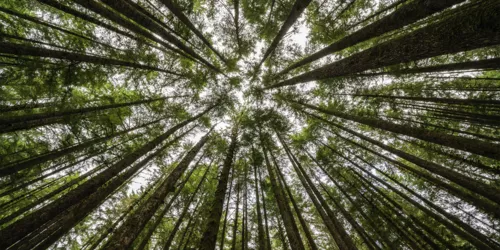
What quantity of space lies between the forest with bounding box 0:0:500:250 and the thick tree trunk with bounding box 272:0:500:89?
2 cm

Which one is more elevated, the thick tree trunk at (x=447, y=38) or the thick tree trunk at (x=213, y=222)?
the thick tree trunk at (x=447, y=38)

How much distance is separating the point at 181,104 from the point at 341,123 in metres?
8.63

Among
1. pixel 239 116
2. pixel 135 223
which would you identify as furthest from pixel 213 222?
pixel 239 116

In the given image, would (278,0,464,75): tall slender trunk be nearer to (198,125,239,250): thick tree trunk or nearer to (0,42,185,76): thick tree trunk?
(198,125,239,250): thick tree trunk

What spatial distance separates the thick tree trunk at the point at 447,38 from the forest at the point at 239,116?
0.08 ft

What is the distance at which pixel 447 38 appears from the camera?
2.84 m

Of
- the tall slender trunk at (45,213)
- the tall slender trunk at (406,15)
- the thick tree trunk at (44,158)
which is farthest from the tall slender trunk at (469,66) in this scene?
the thick tree trunk at (44,158)

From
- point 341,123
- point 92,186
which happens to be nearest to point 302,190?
point 341,123

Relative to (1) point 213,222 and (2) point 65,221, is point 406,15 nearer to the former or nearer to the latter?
(1) point 213,222

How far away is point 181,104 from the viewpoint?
1162 centimetres

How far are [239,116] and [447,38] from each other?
12.4 m

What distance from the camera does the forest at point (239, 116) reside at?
5.00 m

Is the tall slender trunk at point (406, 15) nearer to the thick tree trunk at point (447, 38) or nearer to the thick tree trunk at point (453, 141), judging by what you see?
the thick tree trunk at point (447, 38)

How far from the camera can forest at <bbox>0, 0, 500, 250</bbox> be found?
5004mm
